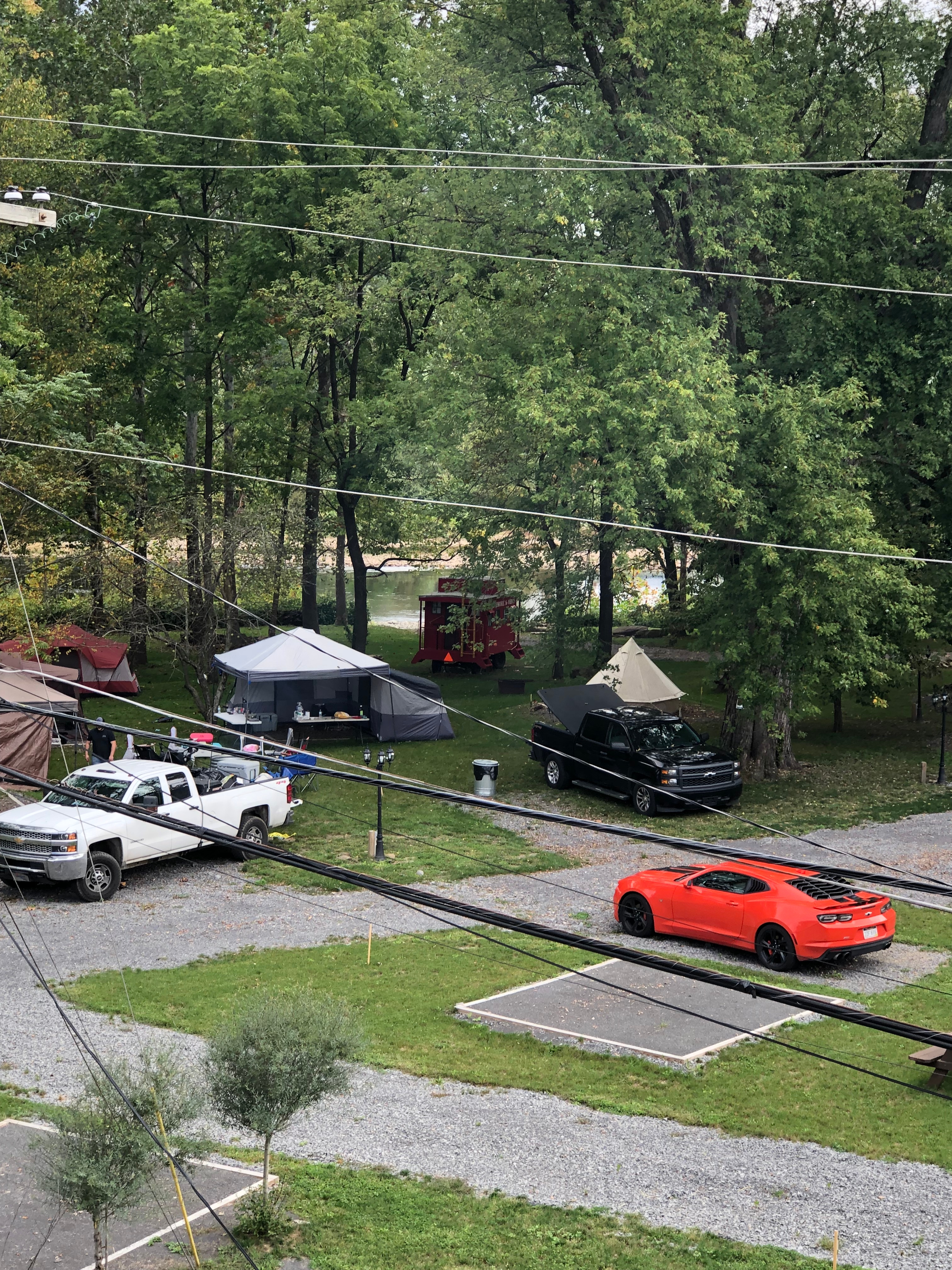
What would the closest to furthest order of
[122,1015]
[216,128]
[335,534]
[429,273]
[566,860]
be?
[122,1015] → [566,860] → [429,273] → [216,128] → [335,534]

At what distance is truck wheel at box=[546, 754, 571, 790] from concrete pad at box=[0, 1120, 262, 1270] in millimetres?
16123

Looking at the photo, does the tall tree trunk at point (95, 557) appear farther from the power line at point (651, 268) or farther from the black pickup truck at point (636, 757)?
the black pickup truck at point (636, 757)

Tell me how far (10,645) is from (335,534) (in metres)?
14.1

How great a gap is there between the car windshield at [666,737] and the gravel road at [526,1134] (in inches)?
259

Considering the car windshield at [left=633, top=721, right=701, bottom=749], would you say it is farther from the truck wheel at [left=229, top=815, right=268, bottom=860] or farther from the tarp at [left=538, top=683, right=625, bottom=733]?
the truck wheel at [left=229, top=815, right=268, bottom=860]

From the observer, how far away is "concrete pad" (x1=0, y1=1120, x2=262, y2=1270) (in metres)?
9.27

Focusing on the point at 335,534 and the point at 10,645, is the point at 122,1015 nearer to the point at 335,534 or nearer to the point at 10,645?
the point at 10,645

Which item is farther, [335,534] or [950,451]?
[335,534]

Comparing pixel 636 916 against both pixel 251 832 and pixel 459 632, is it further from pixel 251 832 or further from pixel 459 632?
pixel 459 632

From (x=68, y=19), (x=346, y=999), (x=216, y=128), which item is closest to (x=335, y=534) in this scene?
(x=216, y=128)

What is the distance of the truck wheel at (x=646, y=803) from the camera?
79.8ft

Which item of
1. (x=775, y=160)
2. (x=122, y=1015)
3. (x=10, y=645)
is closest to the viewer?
(x=122, y=1015)

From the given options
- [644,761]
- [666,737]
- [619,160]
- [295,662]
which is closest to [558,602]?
[295,662]

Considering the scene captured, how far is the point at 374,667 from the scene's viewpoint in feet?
94.2
